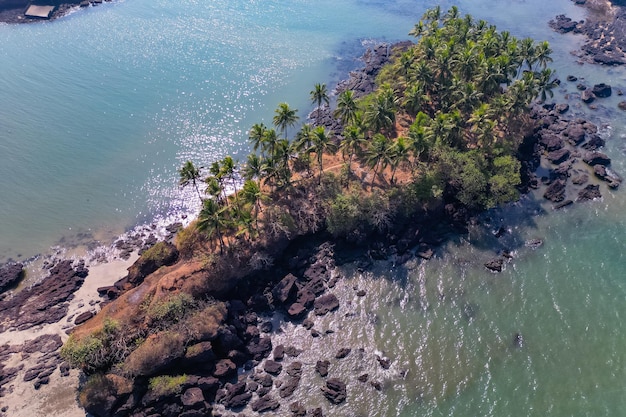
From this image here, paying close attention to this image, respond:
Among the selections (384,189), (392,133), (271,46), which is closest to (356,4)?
(271,46)

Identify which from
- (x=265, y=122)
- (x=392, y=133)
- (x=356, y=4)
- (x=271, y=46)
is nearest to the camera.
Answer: (x=392, y=133)

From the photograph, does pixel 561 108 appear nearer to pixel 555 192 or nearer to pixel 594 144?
pixel 594 144

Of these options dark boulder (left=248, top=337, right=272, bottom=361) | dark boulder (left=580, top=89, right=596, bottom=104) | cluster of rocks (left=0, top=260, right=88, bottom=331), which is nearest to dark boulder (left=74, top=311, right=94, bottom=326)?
cluster of rocks (left=0, top=260, right=88, bottom=331)

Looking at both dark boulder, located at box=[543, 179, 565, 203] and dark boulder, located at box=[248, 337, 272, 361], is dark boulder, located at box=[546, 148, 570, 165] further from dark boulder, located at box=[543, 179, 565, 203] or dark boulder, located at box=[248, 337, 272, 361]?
dark boulder, located at box=[248, 337, 272, 361]

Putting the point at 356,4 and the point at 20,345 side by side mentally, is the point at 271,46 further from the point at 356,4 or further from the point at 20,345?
the point at 20,345

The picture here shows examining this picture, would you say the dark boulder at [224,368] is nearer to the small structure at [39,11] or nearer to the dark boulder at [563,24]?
the small structure at [39,11]

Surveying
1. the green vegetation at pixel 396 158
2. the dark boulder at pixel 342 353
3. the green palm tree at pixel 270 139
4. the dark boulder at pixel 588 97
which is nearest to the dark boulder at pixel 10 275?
the green vegetation at pixel 396 158

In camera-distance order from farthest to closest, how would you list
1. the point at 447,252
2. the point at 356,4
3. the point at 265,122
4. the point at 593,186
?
1. the point at 356,4
2. the point at 265,122
3. the point at 593,186
4. the point at 447,252

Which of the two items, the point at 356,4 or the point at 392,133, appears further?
the point at 356,4
